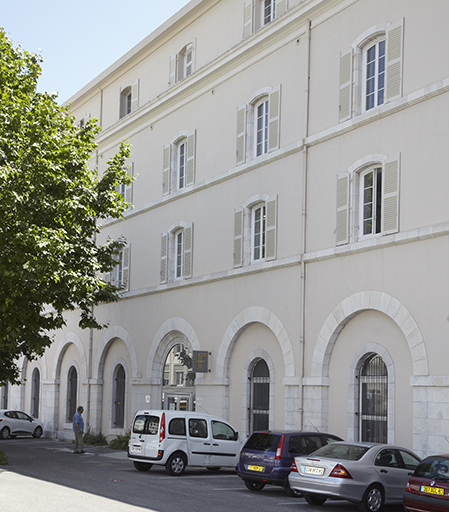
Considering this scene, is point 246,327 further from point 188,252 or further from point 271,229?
point 188,252

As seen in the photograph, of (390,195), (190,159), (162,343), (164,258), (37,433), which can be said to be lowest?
(37,433)

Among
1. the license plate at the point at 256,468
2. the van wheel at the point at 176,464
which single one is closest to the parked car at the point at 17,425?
the van wheel at the point at 176,464

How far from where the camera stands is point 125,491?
626 inches

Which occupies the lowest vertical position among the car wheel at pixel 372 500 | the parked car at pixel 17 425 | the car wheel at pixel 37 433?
the car wheel at pixel 37 433

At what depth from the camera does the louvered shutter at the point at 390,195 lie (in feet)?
61.0

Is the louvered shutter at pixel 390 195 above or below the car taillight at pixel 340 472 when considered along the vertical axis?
above

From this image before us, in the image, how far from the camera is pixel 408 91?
61.5ft

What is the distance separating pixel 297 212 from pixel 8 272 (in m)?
7.94

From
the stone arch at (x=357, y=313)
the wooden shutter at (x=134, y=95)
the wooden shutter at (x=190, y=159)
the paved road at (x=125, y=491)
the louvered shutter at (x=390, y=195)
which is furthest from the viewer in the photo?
the wooden shutter at (x=134, y=95)

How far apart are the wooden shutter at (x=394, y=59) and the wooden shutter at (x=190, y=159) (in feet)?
32.1

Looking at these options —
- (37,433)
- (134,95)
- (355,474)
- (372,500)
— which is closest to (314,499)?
(372,500)

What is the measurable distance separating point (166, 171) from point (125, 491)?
15.7 m

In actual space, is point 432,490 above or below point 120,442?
above

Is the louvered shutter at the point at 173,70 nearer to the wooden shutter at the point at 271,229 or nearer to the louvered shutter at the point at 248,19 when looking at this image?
the louvered shutter at the point at 248,19
